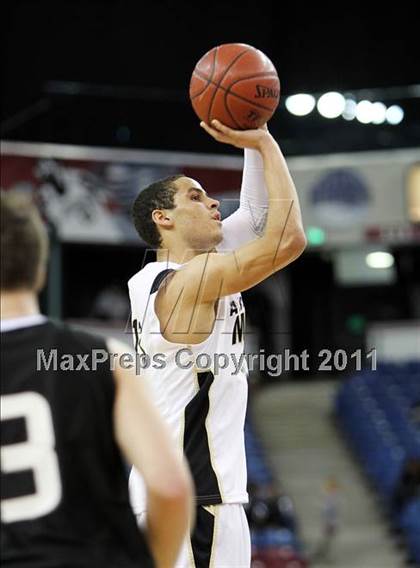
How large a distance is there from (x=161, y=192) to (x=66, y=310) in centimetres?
1761

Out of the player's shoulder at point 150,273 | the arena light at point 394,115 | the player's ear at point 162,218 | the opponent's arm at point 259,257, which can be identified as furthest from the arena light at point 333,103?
the opponent's arm at point 259,257

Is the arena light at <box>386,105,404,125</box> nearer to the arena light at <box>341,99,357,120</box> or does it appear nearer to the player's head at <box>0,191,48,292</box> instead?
the arena light at <box>341,99,357,120</box>

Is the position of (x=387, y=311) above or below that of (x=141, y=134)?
Result: below

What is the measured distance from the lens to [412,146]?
1955 cm

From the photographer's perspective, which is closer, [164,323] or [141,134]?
[164,323]

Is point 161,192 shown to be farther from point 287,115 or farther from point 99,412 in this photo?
point 287,115

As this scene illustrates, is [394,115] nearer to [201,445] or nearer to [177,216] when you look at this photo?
[177,216]

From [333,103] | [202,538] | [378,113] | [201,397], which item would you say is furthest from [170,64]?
[202,538]

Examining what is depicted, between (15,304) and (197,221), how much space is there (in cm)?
189

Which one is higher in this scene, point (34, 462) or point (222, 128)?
point (222, 128)

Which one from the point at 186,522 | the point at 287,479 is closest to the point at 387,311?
the point at 287,479

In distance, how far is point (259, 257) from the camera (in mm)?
3863

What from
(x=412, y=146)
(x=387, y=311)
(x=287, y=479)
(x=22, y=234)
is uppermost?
(x=412, y=146)

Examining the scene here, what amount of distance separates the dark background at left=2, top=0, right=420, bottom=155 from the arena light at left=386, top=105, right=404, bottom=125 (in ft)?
0.38
